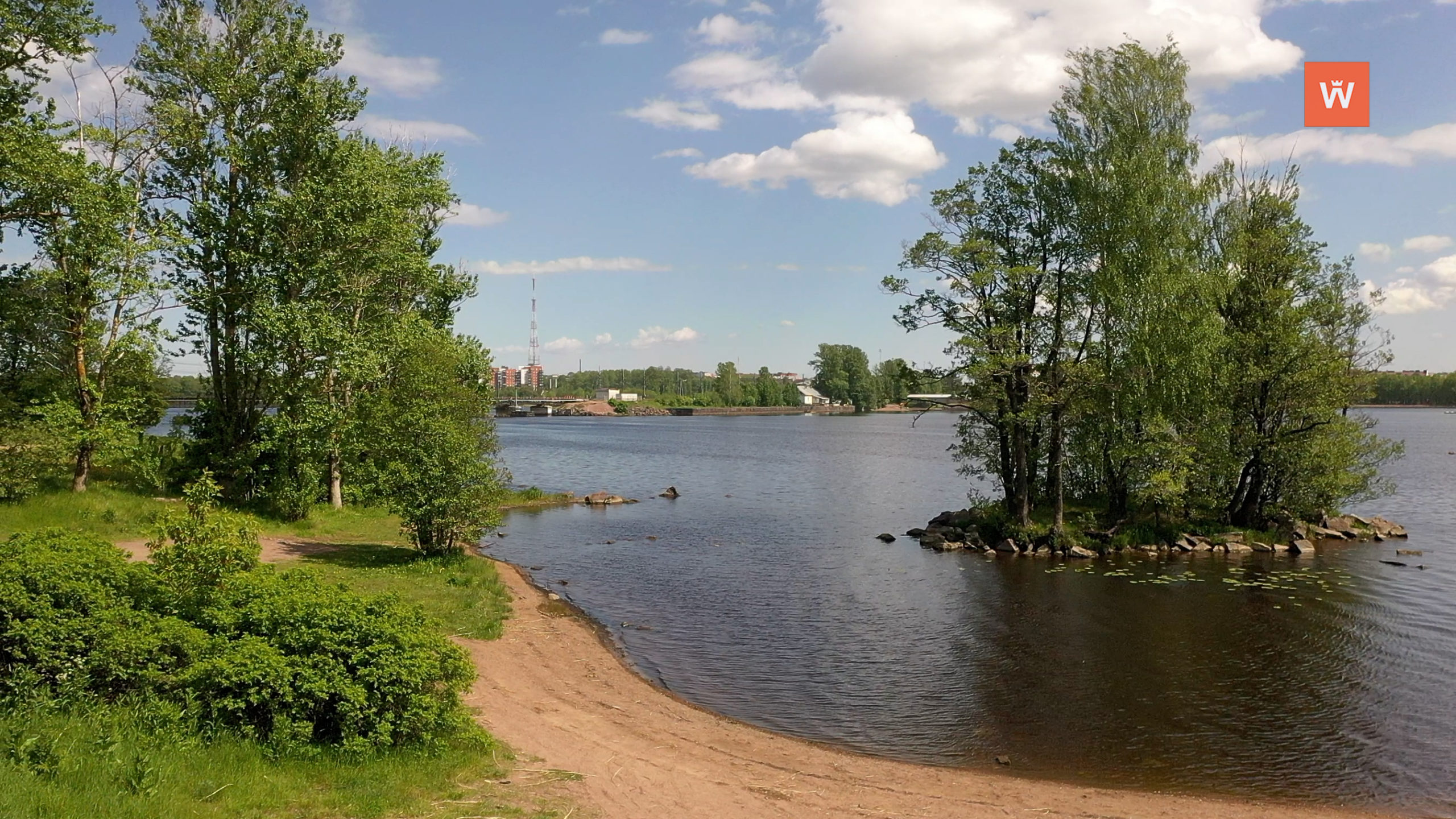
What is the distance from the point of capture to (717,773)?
1384cm

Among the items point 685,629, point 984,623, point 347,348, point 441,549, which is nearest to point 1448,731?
point 984,623

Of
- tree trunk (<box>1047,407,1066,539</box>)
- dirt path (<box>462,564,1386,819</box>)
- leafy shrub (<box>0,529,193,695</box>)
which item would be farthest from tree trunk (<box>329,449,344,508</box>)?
tree trunk (<box>1047,407,1066,539</box>)

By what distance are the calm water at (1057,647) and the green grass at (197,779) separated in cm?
795

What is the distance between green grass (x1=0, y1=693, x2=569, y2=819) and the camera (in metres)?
8.95

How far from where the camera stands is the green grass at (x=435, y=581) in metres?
21.3

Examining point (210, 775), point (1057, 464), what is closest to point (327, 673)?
point (210, 775)

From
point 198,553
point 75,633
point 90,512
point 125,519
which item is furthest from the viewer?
point 125,519

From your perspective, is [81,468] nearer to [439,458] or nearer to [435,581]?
[439,458]

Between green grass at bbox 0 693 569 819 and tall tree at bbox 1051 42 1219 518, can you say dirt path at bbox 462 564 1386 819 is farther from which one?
tall tree at bbox 1051 42 1219 518

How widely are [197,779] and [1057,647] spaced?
64.8 ft

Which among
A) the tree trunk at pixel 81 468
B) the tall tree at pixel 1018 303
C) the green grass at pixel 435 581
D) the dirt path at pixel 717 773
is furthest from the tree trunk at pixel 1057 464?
the tree trunk at pixel 81 468

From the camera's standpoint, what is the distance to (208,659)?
1131 cm

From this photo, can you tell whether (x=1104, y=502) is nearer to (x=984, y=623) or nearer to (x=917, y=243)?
(x=917, y=243)

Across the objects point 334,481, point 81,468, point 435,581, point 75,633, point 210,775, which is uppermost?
point 81,468
